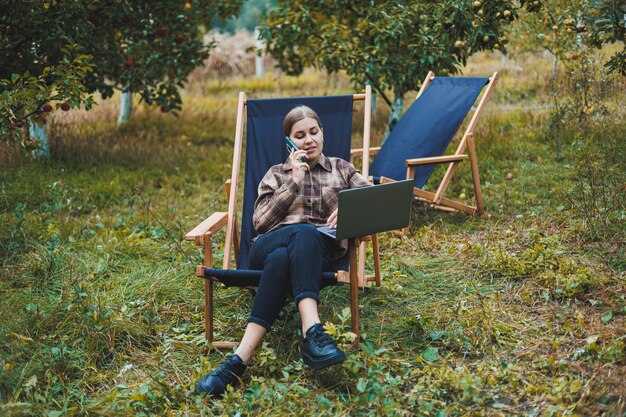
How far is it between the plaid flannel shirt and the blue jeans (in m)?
0.30

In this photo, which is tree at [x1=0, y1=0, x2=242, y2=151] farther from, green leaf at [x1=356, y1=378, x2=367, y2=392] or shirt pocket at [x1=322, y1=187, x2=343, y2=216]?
green leaf at [x1=356, y1=378, x2=367, y2=392]

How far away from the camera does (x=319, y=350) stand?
3.01 meters

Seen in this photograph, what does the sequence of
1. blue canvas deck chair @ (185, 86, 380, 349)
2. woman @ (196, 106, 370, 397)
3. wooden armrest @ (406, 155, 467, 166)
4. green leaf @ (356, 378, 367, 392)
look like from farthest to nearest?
wooden armrest @ (406, 155, 467, 166) → blue canvas deck chair @ (185, 86, 380, 349) → woman @ (196, 106, 370, 397) → green leaf @ (356, 378, 367, 392)

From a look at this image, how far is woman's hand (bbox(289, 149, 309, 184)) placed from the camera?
139 inches

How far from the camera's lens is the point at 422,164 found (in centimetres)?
500

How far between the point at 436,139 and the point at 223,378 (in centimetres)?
291

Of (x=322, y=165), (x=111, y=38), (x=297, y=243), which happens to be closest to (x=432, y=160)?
(x=322, y=165)

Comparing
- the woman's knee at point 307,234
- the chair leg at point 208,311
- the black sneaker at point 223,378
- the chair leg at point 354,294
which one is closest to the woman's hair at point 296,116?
the woman's knee at point 307,234

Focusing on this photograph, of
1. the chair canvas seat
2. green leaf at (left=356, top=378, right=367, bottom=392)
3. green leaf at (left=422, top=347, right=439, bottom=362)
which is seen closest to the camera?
green leaf at (left=356, top=378, right=367, bottom=392)

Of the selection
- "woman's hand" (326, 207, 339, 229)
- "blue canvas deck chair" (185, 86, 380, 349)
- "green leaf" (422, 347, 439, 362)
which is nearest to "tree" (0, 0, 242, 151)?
"blue canvas deck chair" (185, 86, 380, 349)

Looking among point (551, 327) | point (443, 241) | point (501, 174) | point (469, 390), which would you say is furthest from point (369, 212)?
point (501, 174)

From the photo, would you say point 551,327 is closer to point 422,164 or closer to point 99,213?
point 422,164

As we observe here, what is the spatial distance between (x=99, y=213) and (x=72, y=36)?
5.02 ft

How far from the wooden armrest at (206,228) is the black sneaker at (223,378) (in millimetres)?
588
